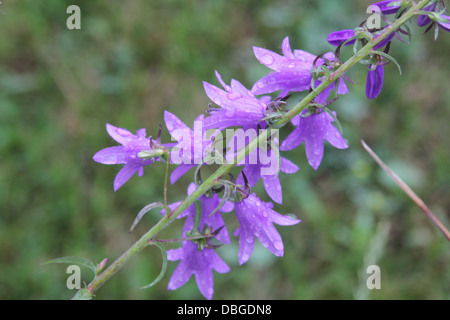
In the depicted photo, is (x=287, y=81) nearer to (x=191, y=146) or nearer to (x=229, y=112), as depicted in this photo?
(x=229, y=112)

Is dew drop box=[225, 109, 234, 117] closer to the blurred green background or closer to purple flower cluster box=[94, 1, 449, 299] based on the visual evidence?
purple flower cluster box=[94, 1, 449, 299]

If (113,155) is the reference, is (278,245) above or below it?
below

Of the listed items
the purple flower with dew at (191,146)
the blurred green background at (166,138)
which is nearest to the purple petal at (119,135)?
the purple flower with dew at (191,146)

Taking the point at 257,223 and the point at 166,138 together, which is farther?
the point at 166,138

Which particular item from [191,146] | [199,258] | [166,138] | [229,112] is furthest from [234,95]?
[166,138]

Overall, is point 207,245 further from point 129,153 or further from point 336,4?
point 336,4

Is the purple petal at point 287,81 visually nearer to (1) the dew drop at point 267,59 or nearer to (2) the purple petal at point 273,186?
(1) the dew drop at point 267,59

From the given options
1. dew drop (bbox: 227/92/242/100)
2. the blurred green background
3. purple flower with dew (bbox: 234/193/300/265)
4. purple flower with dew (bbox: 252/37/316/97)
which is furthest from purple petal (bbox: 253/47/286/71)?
the blurred green background
